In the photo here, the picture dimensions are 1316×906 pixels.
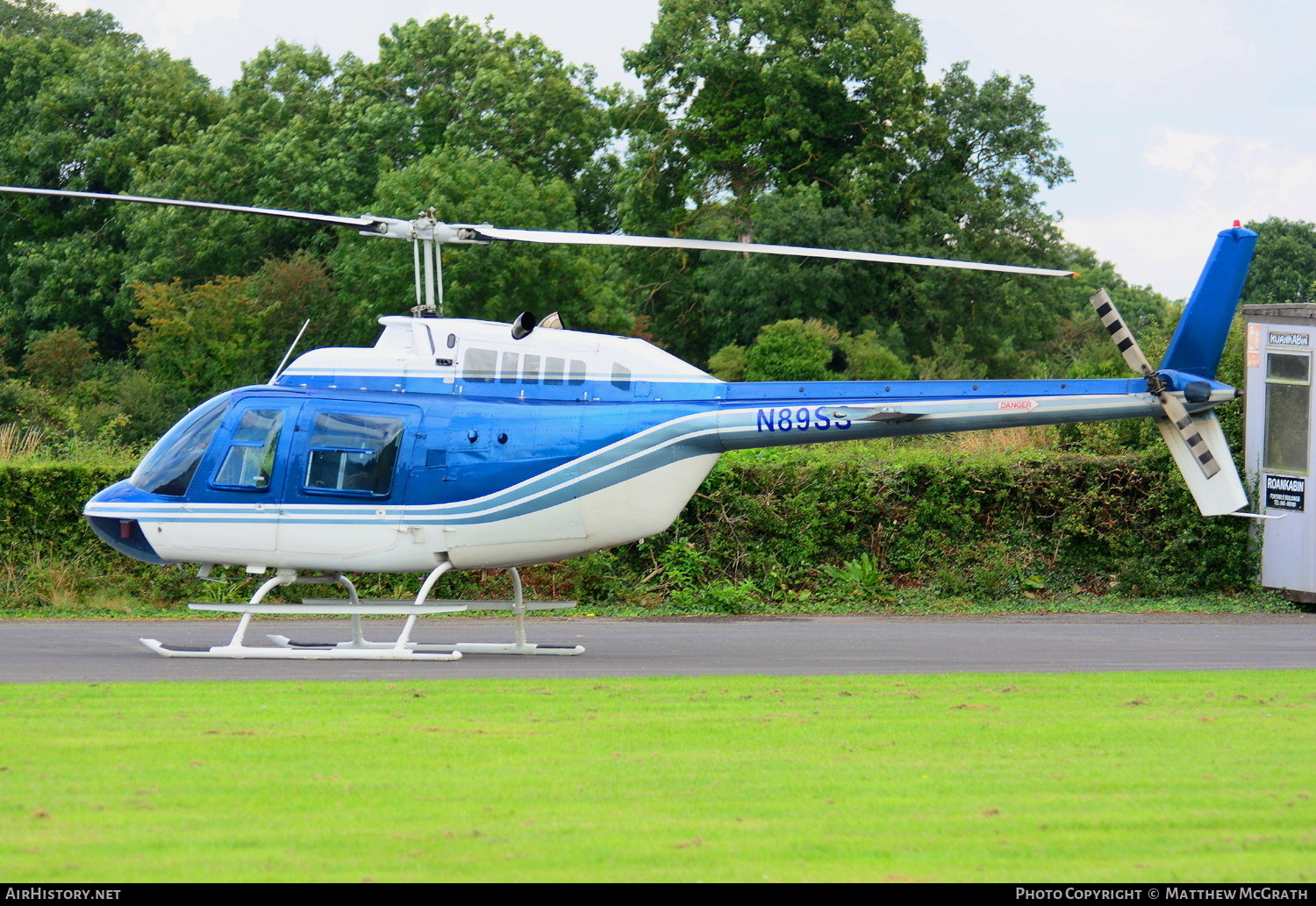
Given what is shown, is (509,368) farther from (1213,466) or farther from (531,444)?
(1213,466)

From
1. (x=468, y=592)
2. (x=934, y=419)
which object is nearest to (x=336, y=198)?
(x=468, y=592)

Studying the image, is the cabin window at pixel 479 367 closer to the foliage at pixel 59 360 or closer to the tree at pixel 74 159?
the foliage at pixel 59 360

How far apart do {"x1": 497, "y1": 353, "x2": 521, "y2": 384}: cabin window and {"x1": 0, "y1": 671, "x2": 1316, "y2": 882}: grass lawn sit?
361 cm

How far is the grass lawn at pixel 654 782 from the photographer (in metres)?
6.80

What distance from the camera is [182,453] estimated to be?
14703 millimetres

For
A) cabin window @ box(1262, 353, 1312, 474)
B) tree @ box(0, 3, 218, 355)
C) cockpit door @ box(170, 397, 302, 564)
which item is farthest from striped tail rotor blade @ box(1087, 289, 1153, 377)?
tree @ box(0, 3, 218, 355)

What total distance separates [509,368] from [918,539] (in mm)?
9284

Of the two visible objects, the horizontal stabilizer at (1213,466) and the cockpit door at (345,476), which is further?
the cockpit door at (345,476)

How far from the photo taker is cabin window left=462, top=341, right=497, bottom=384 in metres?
14.8

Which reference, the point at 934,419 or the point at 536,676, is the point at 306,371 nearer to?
the point at 536,676

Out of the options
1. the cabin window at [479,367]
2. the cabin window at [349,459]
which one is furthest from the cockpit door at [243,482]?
the cabin window at [479,367]

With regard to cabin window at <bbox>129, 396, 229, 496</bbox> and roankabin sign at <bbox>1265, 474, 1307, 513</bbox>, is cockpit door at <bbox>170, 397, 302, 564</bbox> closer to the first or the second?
cabin window at <bbox>129, 396, 229, 496</bbox>

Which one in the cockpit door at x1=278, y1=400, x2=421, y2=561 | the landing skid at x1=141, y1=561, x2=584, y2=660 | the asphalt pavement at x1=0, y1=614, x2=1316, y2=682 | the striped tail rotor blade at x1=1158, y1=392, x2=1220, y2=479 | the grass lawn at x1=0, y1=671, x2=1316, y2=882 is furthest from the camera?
the cockpit door at x1=278, y1=400, x2=421, y2=561

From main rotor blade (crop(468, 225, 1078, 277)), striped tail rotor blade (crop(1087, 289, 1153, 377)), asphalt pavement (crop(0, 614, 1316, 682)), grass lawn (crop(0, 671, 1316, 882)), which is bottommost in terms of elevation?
asphalt pavement (crop(0, 614, 1316, 682))
